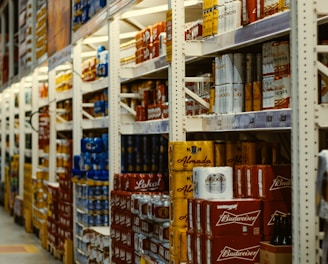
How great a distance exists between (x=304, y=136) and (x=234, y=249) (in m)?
0.89

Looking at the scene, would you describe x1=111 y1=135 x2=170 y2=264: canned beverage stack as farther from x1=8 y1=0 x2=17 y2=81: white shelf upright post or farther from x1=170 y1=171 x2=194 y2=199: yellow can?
x1=8 y1=0 x2=17 y2=81: white shelf upright post

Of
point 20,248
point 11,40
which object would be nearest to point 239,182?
point 20,248

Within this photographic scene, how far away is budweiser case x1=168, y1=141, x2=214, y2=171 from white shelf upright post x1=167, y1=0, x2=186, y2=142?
355 millimetres

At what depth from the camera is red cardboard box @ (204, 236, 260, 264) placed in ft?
13.0

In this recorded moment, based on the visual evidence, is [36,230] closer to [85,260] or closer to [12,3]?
[85,260]

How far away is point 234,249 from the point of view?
396 cm

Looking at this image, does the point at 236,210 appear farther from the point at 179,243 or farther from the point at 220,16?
the point at 220,16

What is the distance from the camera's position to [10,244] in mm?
11883

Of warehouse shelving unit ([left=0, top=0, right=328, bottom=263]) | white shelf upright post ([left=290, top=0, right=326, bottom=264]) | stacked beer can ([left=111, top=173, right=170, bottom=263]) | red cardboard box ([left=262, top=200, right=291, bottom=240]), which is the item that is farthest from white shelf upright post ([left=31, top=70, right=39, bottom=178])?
white shelf upright post ([left=290, top=0, right=326, bottom=264])

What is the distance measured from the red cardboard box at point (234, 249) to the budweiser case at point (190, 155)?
32.3 inches

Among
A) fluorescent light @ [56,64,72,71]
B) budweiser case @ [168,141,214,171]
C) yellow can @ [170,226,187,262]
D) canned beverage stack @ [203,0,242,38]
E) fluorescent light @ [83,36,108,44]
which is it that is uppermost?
fluorescent light @ [83,36,108,44]

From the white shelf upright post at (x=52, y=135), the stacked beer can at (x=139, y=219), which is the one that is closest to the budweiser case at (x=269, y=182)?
the stacked beer can at (x=139, y=219)

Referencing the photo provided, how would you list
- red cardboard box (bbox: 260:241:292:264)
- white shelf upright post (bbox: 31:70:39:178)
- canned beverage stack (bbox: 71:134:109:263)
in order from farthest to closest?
white shelf upright post (bbox: 31:70:39:178), canned beverage stack (bbox: 71:134:109:263), red cardboard box (bbox: 260:241:292:264)

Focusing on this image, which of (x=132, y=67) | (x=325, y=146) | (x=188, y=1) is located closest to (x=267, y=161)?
(x=325, y=146)
